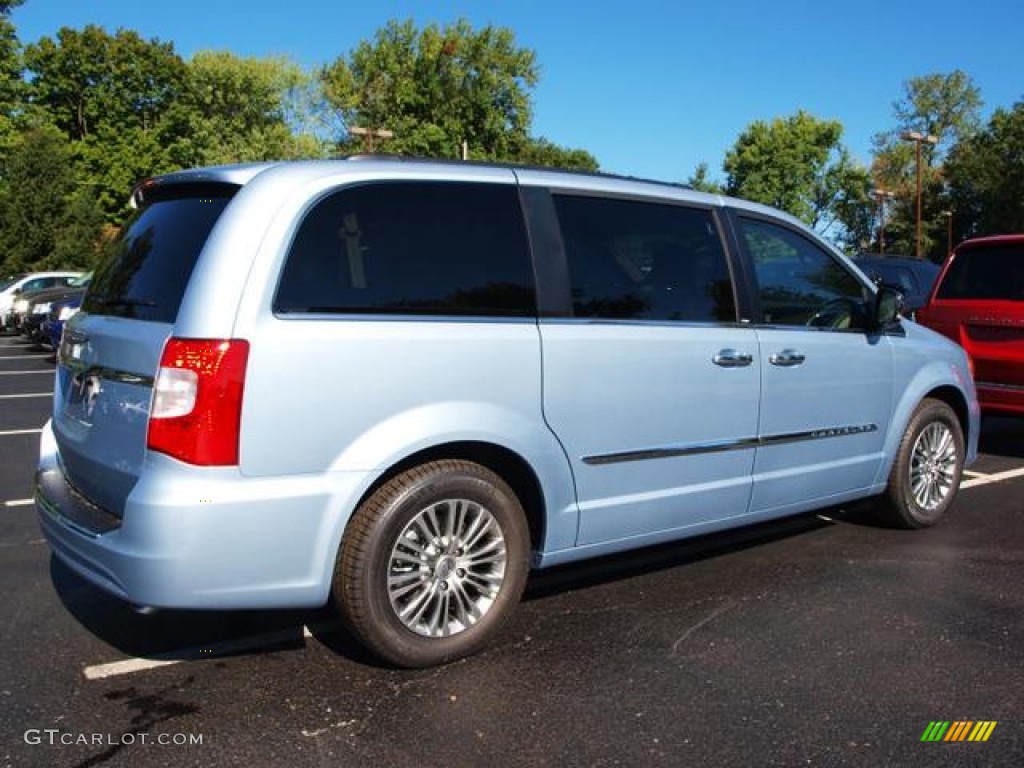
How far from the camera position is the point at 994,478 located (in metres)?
6.85

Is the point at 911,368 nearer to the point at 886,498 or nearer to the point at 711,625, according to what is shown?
the point at 886,498

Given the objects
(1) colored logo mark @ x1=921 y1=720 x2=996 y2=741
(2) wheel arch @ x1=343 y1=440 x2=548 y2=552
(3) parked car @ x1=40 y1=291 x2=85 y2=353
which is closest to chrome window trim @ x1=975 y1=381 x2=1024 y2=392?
(1) colored logo mark @ x1=921 y1=720 x2=996 y2=741

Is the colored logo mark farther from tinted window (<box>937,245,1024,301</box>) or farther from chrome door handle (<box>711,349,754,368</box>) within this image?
tinted window (<box>937,245,1024,301</box>)

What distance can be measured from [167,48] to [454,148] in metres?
19.7

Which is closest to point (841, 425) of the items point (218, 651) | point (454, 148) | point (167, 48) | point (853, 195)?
point (218, 651)

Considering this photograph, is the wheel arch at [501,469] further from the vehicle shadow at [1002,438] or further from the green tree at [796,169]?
the green tree at [796,169]

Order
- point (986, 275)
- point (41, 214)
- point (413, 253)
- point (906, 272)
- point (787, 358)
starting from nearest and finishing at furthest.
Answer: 1. point (413, 253)
2. point (787, 358)
3. point (986, 275)
4. point (906, 272)
5. point (41, 214)

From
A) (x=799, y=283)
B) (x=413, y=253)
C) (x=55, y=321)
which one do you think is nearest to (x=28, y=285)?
(x=55, y=321)

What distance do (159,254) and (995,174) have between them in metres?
54.3

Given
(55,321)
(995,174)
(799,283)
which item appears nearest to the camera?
(799,283)

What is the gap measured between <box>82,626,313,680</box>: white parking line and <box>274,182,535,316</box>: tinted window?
1.45 m

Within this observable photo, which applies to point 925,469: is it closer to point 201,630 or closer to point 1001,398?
point 1001,398

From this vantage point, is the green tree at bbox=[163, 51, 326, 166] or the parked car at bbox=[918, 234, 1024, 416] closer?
the parked car at bbox=[918, 234, 1024, 416]

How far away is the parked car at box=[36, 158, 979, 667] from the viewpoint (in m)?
2.94
